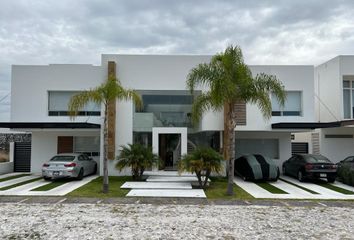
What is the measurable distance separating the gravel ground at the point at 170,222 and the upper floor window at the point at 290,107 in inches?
374

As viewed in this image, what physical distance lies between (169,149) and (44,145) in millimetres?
8037

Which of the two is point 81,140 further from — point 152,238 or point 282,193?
point 152,238

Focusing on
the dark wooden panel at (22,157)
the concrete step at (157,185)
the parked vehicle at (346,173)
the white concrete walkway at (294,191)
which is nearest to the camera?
the white concrete walkway at (294,191)

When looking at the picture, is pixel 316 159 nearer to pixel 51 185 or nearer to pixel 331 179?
pixel 331 179

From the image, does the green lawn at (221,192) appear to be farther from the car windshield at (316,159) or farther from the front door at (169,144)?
the car windshield at (316,159)

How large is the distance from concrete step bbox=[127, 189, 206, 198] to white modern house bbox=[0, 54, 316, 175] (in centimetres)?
454

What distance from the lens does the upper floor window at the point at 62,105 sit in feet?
63.7

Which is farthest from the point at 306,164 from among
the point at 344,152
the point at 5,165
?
the point at 5,165

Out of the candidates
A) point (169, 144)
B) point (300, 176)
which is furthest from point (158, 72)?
point (300, 176)

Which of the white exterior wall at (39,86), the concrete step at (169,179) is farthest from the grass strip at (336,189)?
the white exterior wall at (39,86)

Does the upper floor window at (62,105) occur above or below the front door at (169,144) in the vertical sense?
above

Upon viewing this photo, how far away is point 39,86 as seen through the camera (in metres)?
19.3

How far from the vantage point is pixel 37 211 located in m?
9.41

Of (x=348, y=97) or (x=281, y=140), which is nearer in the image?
(x=281, y=140)
